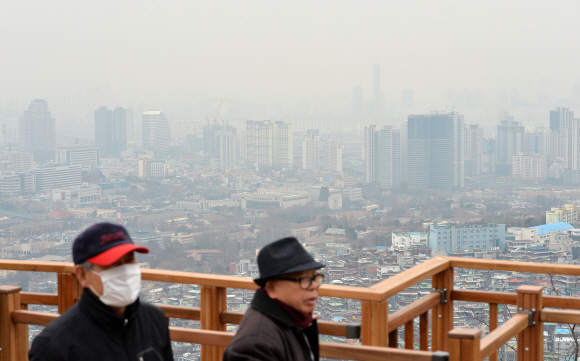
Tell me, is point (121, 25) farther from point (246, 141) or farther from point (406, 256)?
point (406, 256)

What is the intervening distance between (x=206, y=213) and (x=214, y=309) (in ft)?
150

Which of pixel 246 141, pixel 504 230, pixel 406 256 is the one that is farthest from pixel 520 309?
pixel 246 141

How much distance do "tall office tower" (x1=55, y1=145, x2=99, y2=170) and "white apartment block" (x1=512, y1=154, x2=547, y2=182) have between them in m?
39.1

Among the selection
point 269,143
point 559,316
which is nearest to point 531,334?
point 559,316

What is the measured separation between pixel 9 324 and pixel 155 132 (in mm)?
69289

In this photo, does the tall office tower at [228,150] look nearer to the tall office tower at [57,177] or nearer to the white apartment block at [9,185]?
the tall office tower at [57,177]

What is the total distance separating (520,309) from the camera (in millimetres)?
2338

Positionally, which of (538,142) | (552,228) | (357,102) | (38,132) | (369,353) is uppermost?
(357,102)

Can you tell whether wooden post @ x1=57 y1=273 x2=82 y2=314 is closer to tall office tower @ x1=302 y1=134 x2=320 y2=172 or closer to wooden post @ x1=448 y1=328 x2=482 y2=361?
wooden post @ x1=448 y1=328 x2=482 y2=361

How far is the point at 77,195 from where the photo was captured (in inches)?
1986

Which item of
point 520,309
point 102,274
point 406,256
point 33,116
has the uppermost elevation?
point 33,116

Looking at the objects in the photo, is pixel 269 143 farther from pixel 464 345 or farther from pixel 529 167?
pixel 464 345

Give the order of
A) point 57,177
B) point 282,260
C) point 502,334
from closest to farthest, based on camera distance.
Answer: point 282,260 < point 502,334 < point 57,177

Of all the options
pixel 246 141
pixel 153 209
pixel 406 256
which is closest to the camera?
pixel 406 256
